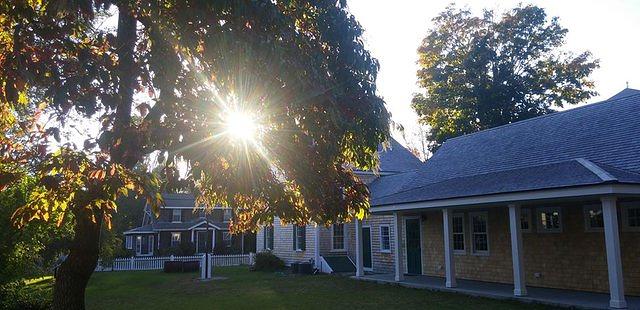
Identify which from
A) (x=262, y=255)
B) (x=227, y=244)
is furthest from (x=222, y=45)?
(x=227, y=244)

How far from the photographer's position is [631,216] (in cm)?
1384

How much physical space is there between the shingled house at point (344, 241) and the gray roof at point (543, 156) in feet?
12.4

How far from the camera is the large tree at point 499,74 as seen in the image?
3356 cm

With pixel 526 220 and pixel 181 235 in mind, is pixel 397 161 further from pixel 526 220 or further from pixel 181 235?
pixel 181 235

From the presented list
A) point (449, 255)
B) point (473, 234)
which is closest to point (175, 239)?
point (473, 234)

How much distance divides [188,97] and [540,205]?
14194 mm

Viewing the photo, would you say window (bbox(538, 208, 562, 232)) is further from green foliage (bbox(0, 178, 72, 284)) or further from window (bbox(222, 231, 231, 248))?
window (bbox(222, 231, 231, 248))

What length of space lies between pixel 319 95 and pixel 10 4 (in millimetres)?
3075

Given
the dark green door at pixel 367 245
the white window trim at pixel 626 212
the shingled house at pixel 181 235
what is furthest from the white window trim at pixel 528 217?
the shingled house at pixel 181 235

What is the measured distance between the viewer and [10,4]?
4828 mm

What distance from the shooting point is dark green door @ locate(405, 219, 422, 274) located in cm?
2203

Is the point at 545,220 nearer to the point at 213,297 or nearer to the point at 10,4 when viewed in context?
the point at 213,297

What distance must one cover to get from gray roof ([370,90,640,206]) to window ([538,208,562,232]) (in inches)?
60.2

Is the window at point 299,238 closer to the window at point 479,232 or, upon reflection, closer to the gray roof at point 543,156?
the gray roof at point 543,156
